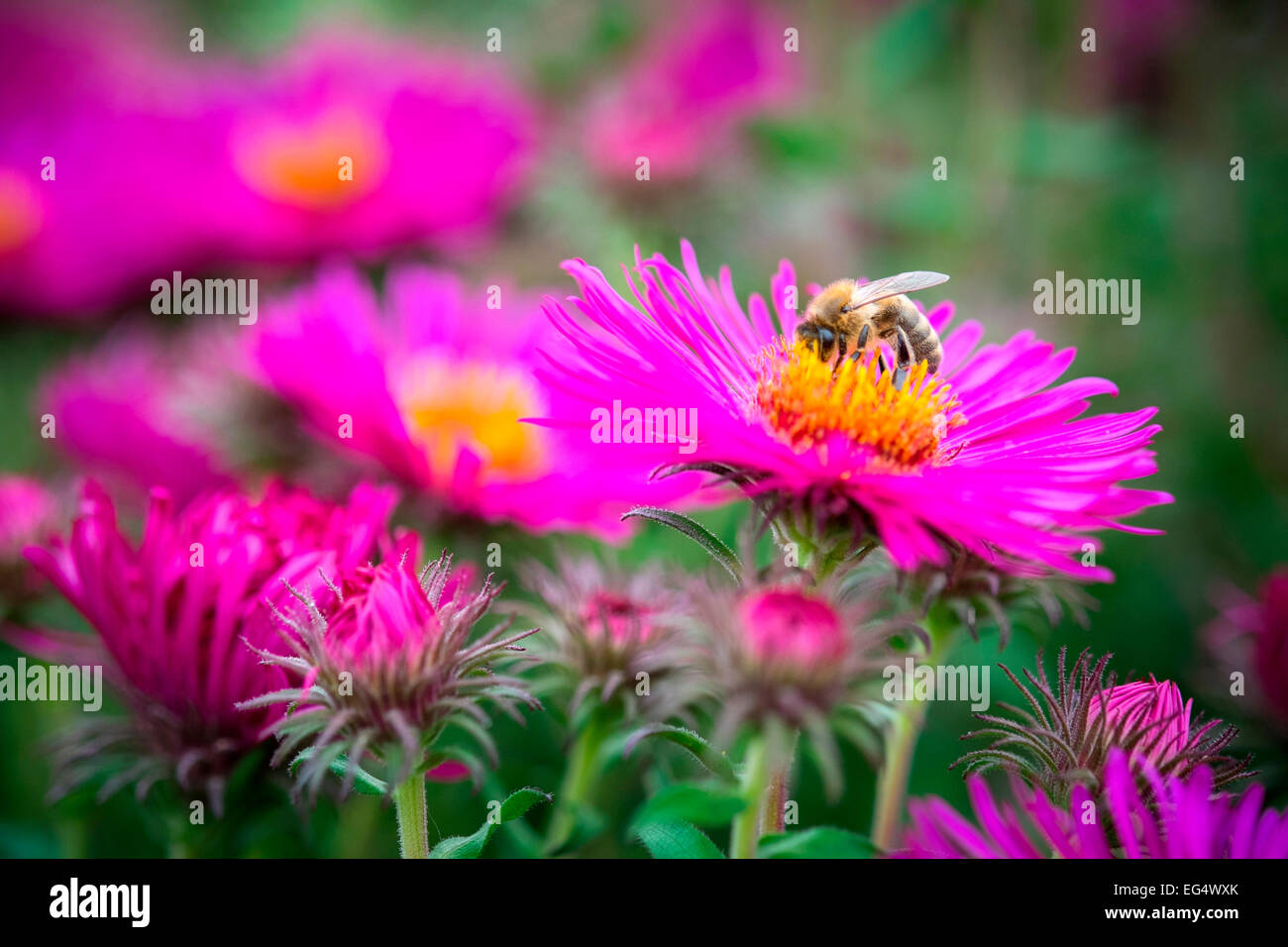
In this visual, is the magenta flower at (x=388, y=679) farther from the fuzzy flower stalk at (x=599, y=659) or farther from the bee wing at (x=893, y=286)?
the bee wing at (x=893, y=286)

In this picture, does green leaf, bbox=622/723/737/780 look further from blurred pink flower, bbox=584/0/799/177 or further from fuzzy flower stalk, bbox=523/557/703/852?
blurred pink flower, bbox=584/0/799/177

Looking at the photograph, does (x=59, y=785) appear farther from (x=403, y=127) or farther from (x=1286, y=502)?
(x=1286, y=502)

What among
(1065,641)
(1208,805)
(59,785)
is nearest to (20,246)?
(59,785)

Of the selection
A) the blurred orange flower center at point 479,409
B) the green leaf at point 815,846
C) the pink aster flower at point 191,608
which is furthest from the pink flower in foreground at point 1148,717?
the blurred orange flower center at point 479,409

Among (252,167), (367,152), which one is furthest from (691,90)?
(252,167)

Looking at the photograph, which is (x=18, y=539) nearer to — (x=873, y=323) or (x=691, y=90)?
(x=873, y=323)

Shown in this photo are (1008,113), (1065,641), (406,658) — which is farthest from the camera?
(1008,113)
